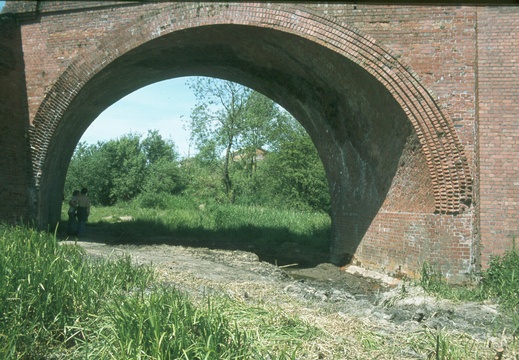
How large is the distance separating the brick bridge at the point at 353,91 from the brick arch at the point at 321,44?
0.02m

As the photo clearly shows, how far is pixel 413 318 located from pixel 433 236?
3291mm

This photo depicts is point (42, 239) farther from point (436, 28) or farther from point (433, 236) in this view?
point (436, 28)

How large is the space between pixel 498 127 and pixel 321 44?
11.2 ft

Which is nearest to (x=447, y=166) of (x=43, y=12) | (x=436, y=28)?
(x=436, y=28)

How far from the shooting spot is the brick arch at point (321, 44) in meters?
8.80

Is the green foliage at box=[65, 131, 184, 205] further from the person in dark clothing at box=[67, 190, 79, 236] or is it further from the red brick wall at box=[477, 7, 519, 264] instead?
the red brick wall at box=[477, 7, 519, 264]

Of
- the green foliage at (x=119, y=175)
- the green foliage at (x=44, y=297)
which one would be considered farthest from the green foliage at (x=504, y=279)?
the green foliage at (x=119, y=175)

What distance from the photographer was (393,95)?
9.16 m

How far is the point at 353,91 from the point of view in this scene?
34.4 ft

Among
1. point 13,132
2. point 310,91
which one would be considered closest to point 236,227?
point 310,91

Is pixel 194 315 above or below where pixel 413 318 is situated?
above

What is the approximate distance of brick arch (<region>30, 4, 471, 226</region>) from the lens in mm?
8805

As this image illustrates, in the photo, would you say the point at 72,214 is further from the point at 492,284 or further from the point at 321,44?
the point at 492,284

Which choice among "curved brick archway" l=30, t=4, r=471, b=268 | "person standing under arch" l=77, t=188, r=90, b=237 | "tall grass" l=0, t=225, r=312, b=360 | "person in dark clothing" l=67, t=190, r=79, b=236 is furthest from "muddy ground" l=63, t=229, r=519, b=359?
"person in dark clothing" l=67, t=190, r=79, b=236
